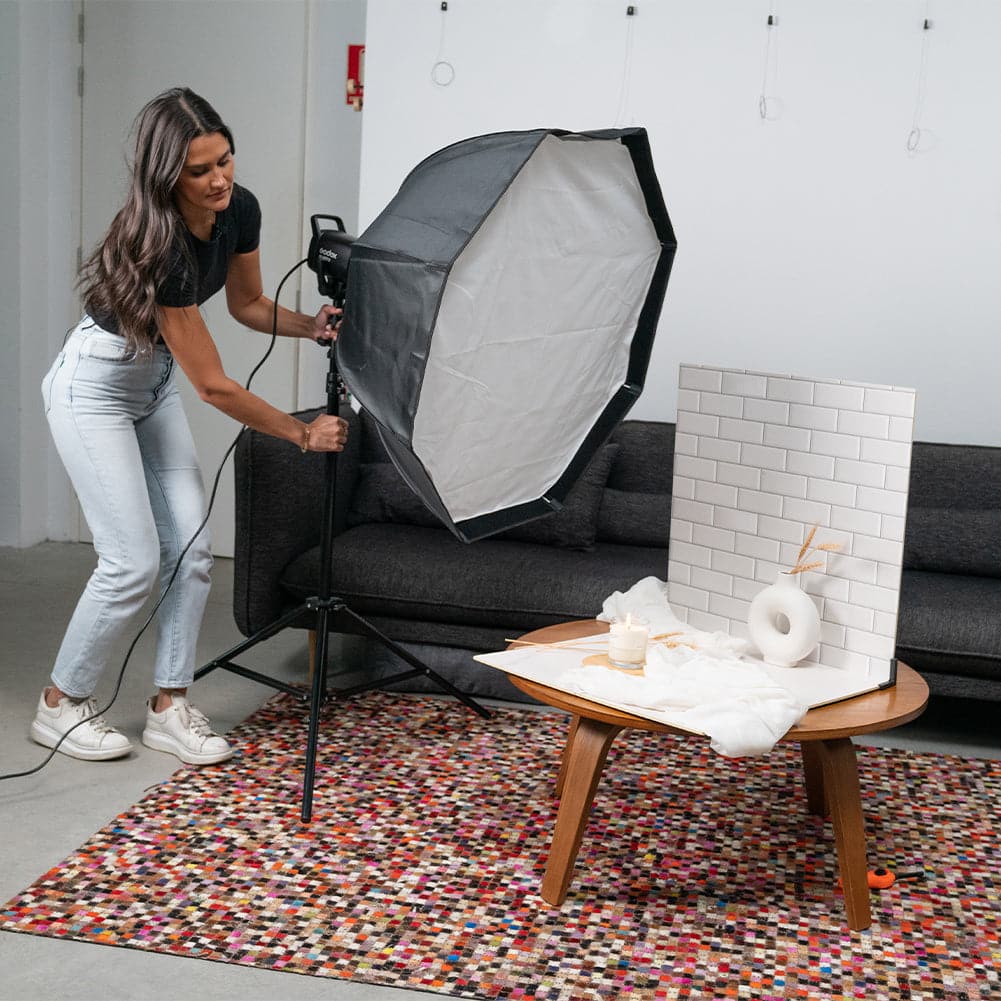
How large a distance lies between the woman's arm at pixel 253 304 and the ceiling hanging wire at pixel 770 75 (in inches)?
66.7

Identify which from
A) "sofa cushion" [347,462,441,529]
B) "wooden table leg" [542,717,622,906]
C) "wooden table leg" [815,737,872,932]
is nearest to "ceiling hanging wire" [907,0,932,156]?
"sofa cushion" [347,462,441,529]

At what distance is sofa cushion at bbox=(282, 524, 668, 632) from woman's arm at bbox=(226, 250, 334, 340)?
2.12ft

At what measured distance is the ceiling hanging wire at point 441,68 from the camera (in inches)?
153

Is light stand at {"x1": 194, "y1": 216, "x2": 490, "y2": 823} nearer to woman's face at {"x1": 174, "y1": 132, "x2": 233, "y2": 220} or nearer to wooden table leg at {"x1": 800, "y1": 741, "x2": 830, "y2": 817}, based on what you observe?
woman's face at {"x1": 174, "y1": 132, "x2": 233, "y2": 220}

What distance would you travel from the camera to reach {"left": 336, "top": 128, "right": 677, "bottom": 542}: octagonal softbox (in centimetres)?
195

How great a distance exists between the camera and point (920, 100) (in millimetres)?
3604

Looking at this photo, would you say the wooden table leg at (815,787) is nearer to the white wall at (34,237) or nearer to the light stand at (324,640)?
the light stand at (324,640)

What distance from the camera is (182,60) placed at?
15.0 feet

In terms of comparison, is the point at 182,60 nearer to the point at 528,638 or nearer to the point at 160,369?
the point at 160,369

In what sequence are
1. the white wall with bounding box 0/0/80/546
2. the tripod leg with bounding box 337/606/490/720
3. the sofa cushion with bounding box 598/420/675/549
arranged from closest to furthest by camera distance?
the tripod leg with bounding box 337/606/490/720 < the sofa cushion with bounding box 598/420/675/549 < the white wall with bounding box 0/0/80/546

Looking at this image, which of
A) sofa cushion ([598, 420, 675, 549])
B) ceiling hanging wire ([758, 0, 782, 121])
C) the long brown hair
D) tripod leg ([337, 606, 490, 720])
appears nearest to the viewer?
the long brown hair

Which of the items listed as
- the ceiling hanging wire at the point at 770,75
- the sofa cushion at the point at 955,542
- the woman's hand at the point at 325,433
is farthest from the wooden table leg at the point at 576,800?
the ceiling hanging wire at the point at 770,75

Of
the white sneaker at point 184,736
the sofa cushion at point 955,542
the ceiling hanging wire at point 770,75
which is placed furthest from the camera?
the ceiling hanging wire at point 770,75

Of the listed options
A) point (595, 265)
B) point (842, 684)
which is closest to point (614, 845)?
point (842, 684)
